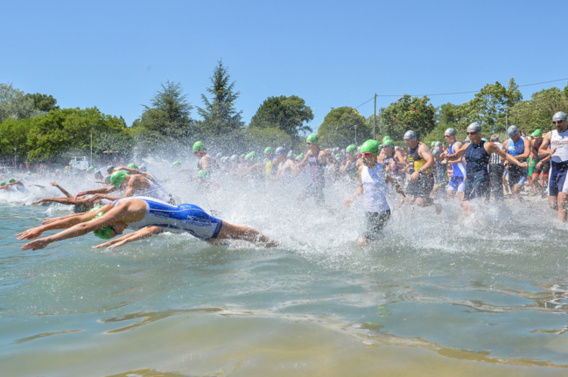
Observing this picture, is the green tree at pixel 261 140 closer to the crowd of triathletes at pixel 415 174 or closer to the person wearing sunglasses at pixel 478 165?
the crowd of triathletes at pixel 415 174

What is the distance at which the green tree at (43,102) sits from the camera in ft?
272

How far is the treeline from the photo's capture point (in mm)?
38625

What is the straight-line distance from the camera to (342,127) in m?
75.4

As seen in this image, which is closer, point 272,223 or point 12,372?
point 12,372

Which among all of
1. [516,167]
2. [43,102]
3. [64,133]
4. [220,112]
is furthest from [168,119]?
[43,102]

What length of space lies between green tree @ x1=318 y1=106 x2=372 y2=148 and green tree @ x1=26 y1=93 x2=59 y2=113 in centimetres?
4832

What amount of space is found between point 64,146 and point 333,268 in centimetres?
5958

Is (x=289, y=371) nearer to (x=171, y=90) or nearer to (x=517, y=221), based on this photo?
(x=517, y=221)

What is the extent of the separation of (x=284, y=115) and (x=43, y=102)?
144 feet

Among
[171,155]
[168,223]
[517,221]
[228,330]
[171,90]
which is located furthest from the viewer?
[171,90]

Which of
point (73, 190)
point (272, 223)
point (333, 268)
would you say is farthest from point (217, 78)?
point (333, 268)

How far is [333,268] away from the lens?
17.4 feet

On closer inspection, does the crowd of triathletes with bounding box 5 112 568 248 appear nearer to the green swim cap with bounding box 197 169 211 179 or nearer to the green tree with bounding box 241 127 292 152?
the green swim cap with bounding box 197 169 211 179

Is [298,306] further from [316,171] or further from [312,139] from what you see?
[312,139]
